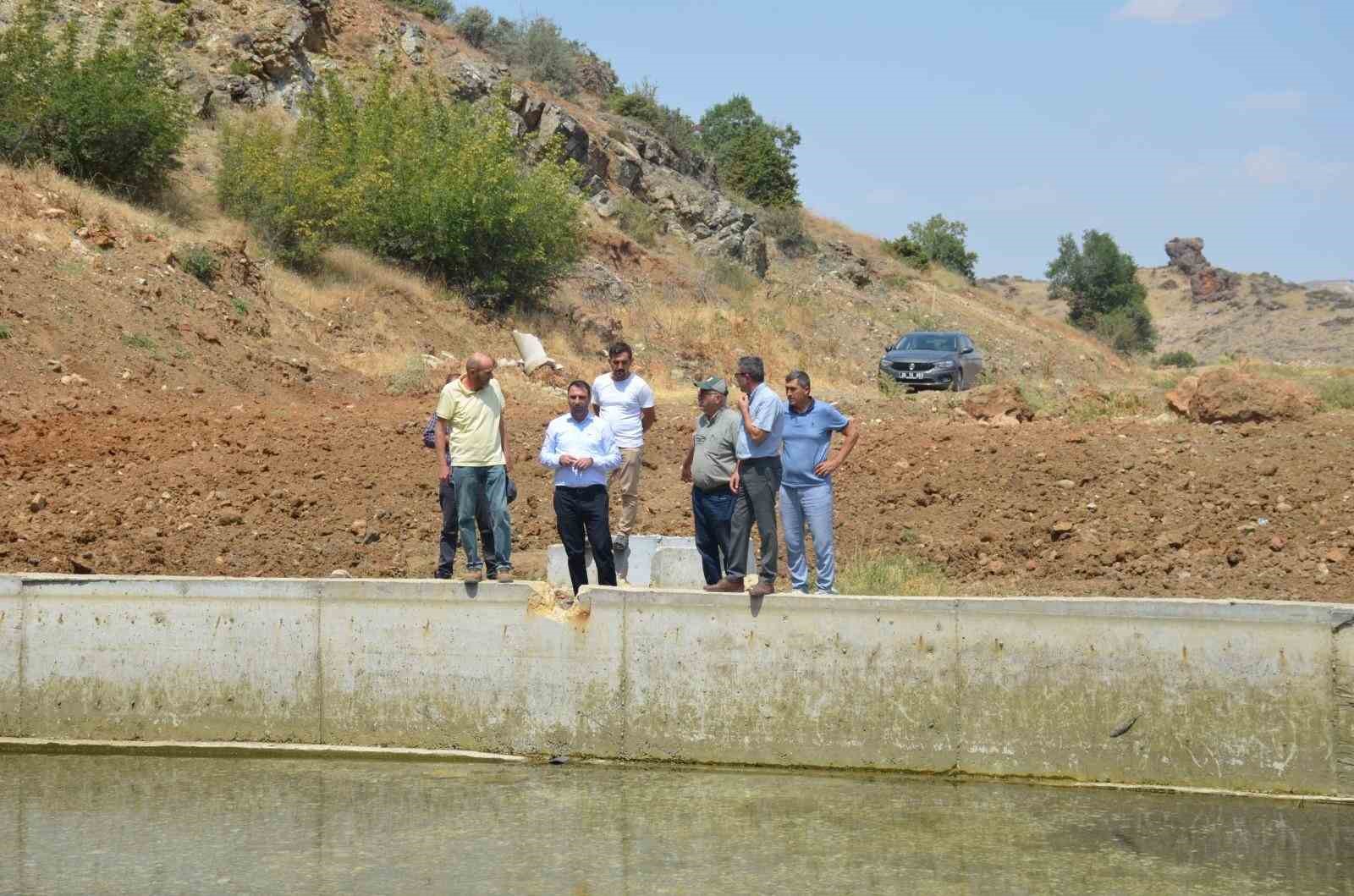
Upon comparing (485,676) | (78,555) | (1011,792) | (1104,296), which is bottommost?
(1011,792)

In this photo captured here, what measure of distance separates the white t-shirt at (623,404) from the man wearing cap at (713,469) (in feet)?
2.78

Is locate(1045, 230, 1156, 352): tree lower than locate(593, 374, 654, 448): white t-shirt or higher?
higher

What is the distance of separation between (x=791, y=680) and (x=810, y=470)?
1430 mm

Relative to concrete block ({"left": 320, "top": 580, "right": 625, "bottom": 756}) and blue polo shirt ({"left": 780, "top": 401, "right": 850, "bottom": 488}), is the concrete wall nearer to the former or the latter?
concrete block ({"left": 320, "top": 580, "right": 625, "bottom": 756})

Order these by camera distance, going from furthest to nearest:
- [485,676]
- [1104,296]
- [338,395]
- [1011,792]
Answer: [1104,296] → [338,395] → [485,676] → [1011,792]

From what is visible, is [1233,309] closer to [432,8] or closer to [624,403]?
[432,8]

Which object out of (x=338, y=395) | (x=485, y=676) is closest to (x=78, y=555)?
(x=485, y=676)

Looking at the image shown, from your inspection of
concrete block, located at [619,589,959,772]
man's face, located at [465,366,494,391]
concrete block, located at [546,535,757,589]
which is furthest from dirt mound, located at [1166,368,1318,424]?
man's face, located at [465,366,494,391]

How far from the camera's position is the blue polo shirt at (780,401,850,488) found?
34.1ft

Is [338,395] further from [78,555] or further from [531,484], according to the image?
[78,555]

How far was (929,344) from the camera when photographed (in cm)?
3053

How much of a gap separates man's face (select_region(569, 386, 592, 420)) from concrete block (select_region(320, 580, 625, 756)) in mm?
1260

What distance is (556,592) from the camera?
10.5 meters

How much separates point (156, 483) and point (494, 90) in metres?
29.3
